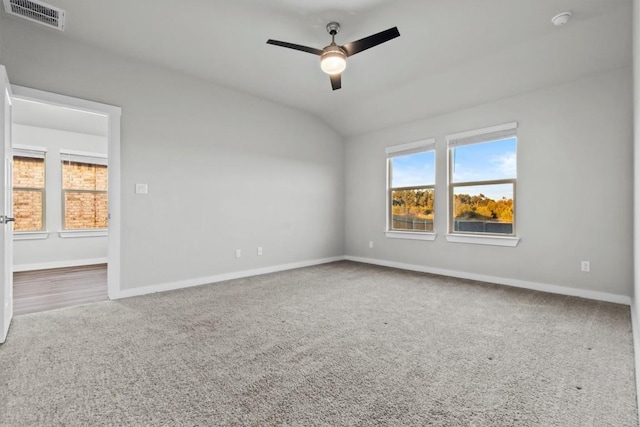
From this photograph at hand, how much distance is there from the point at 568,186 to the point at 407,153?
229 cm

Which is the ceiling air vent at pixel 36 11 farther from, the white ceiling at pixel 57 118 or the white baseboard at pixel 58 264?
the white baseboard at pixel 58 264

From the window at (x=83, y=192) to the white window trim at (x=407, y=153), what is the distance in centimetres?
576

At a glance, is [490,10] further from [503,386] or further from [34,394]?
[34,394]

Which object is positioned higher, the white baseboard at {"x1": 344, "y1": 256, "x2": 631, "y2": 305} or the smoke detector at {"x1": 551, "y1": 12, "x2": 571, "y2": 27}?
the smoke detector at {"x1": 551, "y1": 12, "x2": 571, "y2": 27}

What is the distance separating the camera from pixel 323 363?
2.04 meters

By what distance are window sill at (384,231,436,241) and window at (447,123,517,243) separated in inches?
13.3

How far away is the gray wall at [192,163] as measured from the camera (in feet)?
10.9

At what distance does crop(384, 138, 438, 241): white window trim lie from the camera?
4.96 meters

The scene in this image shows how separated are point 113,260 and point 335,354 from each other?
9.52 feet

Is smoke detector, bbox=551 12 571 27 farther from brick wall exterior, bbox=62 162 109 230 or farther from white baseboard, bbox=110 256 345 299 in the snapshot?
brick wall exterior, bbox=62 162 109 230

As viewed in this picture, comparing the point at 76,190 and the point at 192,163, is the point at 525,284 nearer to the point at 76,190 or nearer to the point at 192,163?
the point at 192,163

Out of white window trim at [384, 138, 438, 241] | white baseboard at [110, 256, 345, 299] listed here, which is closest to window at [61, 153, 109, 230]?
white baseboard at [110, 256, 345, 299]

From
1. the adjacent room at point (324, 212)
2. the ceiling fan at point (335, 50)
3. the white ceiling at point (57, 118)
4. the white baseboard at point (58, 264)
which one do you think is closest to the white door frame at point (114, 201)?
the adjacent room at point (324, 212)

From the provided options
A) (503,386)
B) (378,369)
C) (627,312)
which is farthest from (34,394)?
(627,312)
